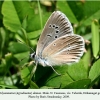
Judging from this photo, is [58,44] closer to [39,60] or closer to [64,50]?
[64,50]

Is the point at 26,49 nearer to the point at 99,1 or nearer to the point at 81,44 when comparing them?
the point at 81,44

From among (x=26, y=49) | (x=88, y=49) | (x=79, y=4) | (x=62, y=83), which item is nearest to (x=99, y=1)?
(x=79, y=4)

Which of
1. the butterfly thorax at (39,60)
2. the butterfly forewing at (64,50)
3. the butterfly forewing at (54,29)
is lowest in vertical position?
the butterfly thorax at (39,60)

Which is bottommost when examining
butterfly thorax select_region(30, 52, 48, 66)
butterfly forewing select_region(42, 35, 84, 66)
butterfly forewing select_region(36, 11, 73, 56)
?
butterfly thorax select_region(30, 52, 48, 66)

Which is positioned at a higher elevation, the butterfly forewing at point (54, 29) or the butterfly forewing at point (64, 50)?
Answer: the butterfly forewing at point (54, 29)

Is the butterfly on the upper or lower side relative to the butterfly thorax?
upper
